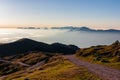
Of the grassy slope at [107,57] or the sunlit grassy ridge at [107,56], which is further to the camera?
the sunlit grassy ridge at [107,56]

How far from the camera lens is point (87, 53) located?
424ft

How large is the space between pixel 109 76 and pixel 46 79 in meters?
14.5

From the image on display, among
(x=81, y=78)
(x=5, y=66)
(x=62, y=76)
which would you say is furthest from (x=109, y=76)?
(x=5, y=66)

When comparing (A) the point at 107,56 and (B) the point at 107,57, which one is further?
(A) the point at 107,56

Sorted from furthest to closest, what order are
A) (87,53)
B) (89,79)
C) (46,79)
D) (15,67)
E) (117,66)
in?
(15,67) → (87,53) → (117,66) → (46,79) → (89,79)

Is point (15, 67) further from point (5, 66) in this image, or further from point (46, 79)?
point (46, 79)

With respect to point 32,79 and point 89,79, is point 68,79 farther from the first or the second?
point 32,79

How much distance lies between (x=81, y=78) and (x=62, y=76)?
6126mm

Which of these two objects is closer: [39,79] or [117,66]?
[39,79]

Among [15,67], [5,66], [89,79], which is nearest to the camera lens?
[89,79]

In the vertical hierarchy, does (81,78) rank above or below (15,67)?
above

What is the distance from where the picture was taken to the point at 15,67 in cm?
17200

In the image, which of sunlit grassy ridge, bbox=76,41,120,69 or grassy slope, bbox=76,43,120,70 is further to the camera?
sunlit grassy ridge, bbox=76,41,120,69

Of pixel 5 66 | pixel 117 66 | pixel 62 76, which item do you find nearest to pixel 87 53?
pixel 117 66
